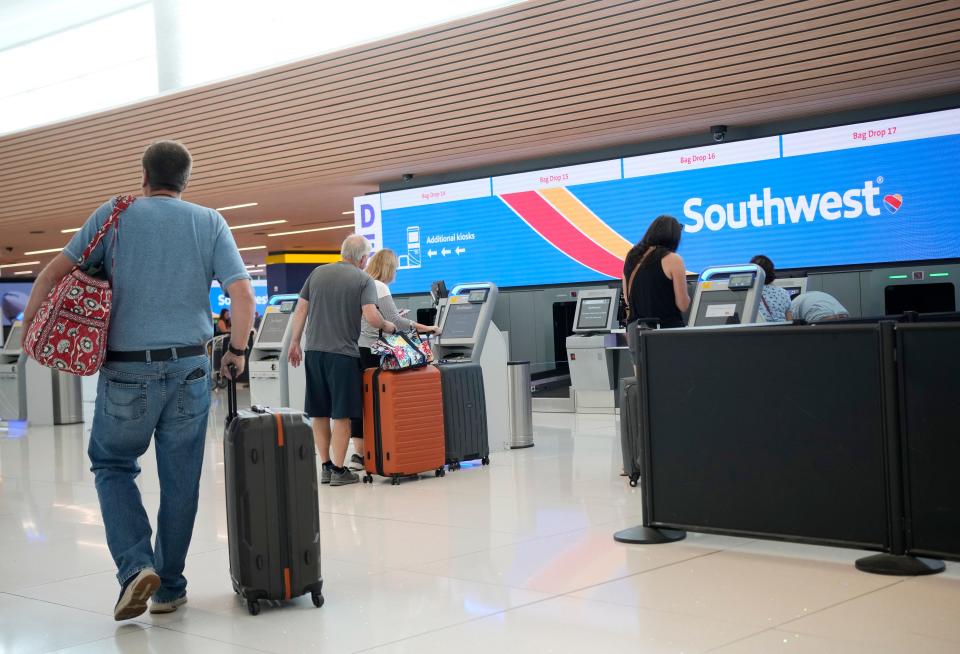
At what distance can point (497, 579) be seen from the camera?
3842mm

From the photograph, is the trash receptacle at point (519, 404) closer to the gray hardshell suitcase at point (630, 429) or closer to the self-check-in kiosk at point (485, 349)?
the self-check-in kiosk at point (485, 349)

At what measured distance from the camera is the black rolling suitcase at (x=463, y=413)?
270 inches

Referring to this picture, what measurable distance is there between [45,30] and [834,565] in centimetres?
1467

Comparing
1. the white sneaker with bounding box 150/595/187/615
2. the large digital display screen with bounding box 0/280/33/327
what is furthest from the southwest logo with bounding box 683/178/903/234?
the large digital display screen with bounding box 0/280/33/327

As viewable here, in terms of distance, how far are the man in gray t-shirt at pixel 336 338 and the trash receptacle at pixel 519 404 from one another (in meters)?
1.95

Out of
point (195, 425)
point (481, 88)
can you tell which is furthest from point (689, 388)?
point (481, 88)

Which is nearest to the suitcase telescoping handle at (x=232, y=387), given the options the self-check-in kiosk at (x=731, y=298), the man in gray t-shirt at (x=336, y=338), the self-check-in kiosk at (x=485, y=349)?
the man in gray t-shirt at (x=336, y=338)

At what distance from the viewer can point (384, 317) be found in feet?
21.9

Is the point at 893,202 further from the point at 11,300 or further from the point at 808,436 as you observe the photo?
the point at 11,300

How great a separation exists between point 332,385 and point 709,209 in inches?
259

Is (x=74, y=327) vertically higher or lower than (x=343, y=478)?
higher

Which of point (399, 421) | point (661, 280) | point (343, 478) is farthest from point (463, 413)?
point (661, 280)

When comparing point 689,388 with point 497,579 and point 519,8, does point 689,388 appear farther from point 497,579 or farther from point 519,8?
point 519,8

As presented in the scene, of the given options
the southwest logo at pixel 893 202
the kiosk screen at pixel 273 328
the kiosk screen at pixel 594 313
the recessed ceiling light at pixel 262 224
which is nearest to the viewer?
the kiosk screen at pixel 273 328
